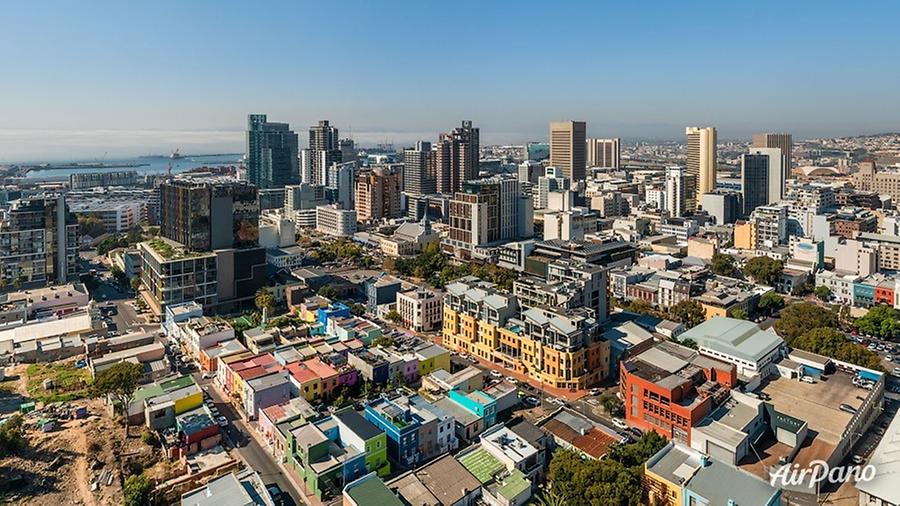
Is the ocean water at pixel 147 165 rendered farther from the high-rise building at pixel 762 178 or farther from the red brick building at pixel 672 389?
the red brick building at pixel 672 389

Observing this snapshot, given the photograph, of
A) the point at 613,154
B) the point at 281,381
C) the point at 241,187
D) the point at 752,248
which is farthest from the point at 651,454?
the point at 613,154

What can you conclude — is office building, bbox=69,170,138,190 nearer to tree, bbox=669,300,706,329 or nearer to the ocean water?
the ocean water

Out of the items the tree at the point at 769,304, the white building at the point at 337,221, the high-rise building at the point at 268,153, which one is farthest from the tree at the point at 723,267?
the high-rise building at the point at 268,153

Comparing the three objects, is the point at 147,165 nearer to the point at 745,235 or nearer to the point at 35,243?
the point at 35,243

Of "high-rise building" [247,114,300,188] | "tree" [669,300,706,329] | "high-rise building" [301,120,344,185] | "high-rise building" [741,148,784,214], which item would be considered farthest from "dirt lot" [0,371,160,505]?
"high-rise building" [247,114,300,188]

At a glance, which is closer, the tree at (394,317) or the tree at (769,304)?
the tree at (394,317)

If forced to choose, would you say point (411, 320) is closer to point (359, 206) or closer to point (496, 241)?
point (496, 241)

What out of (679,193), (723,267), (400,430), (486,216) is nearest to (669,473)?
(400,430)

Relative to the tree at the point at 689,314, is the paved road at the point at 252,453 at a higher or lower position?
lower
